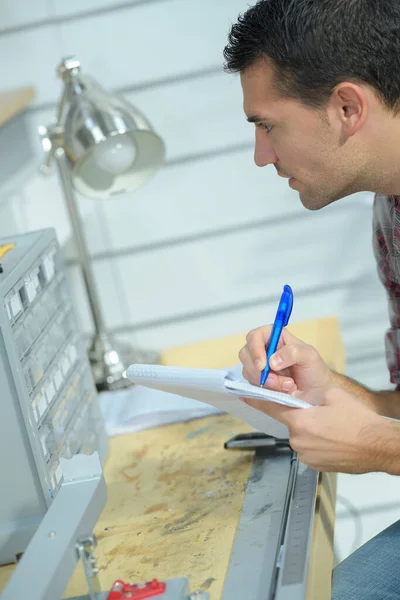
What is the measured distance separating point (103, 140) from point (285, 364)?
62cm

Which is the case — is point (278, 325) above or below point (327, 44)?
below

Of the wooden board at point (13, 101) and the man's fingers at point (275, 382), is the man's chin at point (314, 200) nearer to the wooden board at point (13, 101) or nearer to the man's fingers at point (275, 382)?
the man's fingers at point (275, 382)

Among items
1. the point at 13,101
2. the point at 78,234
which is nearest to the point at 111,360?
the point at 78,234

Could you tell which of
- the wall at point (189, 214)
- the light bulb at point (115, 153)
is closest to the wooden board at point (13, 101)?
the wall at point (189, 214)

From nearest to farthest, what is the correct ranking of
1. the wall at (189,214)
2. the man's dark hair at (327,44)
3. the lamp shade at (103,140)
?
the man's dark hair at (327,44) → the lamp shade at (103,140) → the wall at (189,214)

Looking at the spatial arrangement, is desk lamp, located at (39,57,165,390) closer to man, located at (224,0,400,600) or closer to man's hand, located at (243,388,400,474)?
man, located at (224,0,400,600)

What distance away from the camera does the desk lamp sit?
5.07ft

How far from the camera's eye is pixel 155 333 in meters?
2.12

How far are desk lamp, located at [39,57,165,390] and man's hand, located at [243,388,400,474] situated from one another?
71cm

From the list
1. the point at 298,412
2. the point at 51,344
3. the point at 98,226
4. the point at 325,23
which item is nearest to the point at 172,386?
the point at 298,412

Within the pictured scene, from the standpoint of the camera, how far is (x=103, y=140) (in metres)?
1.53

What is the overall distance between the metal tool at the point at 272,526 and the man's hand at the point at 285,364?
0.11 m

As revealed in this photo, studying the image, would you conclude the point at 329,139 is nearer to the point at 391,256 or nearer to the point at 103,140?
the point at 391,256

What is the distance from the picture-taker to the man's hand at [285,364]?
44.0 inches
